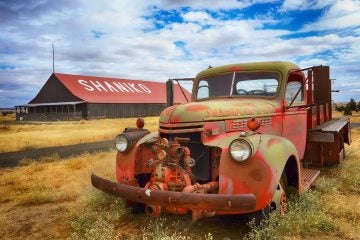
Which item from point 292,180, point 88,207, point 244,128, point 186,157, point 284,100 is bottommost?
point 88,207

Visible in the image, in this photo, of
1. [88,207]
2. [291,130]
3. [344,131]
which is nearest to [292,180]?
[291,130]

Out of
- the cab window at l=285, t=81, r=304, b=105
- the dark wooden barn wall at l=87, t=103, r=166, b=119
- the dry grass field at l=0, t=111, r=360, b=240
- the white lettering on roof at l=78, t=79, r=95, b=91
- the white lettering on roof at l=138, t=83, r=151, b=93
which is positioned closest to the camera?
the dry grass field at l=0, t=111, r=360, b=240

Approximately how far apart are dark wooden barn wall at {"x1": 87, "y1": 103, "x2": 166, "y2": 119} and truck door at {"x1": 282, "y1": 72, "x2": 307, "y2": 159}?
3339cm

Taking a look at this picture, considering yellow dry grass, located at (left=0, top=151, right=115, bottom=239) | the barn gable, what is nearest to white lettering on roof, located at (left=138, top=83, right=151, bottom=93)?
the barn gable

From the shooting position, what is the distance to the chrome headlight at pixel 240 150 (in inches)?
157

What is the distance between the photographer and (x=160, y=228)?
15.5 ft

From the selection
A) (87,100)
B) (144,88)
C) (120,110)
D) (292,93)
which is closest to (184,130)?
(292,93)

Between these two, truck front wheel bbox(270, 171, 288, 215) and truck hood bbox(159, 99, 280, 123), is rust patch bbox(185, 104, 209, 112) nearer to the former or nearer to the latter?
truck hood bbox(159, 99, 280, 123)

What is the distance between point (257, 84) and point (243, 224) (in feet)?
8.12

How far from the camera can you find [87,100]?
38219mm

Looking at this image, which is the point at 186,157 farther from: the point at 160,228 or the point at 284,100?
the point at 284,100

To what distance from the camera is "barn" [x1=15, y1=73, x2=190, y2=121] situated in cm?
3878

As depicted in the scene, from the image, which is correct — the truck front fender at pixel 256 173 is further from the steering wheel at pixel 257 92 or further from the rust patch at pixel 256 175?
the steering wheel at pixel 257 92

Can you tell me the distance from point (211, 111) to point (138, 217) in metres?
2.08
